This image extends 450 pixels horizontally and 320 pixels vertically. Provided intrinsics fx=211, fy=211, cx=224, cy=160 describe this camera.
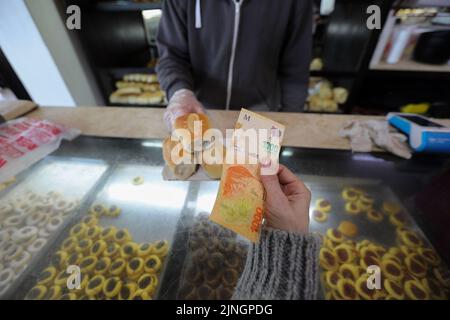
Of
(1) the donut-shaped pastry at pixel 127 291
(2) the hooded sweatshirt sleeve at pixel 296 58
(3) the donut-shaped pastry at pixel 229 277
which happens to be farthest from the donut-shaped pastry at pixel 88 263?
(2) the hooded sweatshirt sleeve at pixel 296 58

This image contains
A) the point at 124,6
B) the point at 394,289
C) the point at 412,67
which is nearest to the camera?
the point at 394,289

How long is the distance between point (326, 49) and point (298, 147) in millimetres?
1189

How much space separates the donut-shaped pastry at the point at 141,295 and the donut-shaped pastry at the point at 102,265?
0.11 meters

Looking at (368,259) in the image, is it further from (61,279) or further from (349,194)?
(61,279)

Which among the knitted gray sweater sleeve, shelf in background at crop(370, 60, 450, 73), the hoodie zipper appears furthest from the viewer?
shelf in background at crop(370, 60, 450, 73)

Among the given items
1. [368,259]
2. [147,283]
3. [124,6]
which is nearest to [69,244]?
[147,283]

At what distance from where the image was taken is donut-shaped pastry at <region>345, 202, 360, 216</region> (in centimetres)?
63

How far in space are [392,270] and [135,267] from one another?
661 mm

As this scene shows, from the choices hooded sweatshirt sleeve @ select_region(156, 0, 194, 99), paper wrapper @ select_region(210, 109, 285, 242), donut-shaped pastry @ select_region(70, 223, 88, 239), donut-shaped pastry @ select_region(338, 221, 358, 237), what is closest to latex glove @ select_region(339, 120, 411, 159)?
donut-shaped pastry @ select_region(338, 221, 358, 237)

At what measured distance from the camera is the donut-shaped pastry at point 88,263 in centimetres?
55

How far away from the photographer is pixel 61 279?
1.70 feet

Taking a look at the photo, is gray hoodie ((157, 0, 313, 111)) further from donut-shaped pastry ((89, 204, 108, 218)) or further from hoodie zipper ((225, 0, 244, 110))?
donut-shaped pastry ((89, 204, 108, 218))

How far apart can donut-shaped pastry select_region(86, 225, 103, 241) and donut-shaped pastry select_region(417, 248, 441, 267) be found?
2.82 feet
